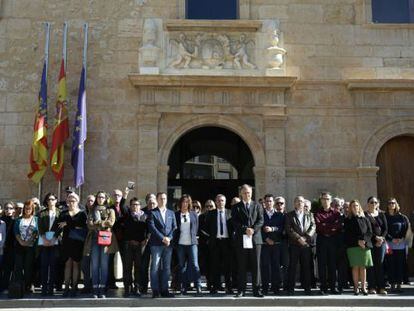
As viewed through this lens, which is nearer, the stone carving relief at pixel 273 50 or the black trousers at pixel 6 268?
the black trousers at pixel 6 268

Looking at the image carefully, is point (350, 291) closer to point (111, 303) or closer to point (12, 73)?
point (111, 303)

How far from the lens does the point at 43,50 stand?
1228 centimetres

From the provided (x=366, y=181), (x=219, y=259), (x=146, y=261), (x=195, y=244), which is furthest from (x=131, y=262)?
(x=366, y=181)

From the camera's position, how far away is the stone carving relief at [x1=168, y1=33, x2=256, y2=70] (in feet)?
39.5

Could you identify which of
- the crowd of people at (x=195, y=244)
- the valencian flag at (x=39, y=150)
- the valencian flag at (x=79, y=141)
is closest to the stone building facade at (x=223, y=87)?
the valencian flag at (x=39, y=150)

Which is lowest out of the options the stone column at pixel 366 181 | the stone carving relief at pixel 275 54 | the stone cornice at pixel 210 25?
the stone column at pixel 366 181

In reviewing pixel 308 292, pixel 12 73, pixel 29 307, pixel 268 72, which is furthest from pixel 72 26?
pixel 308 292

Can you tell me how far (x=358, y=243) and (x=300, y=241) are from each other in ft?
3.25

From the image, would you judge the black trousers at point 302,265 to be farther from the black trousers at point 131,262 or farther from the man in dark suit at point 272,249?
the black trousers at point 131,262

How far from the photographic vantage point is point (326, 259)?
8906 mm

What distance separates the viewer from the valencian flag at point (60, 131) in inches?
444

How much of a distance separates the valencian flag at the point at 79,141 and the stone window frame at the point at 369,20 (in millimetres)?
6824

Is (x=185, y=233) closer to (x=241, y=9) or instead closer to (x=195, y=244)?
(x=195, y=244)

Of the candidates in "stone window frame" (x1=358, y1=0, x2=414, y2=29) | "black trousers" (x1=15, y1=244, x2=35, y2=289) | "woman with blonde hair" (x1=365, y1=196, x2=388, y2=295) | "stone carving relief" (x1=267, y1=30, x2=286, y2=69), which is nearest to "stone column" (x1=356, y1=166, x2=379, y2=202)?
"woman with blonde hair" (x1=365, y1=196, x2=388, y2=295)
